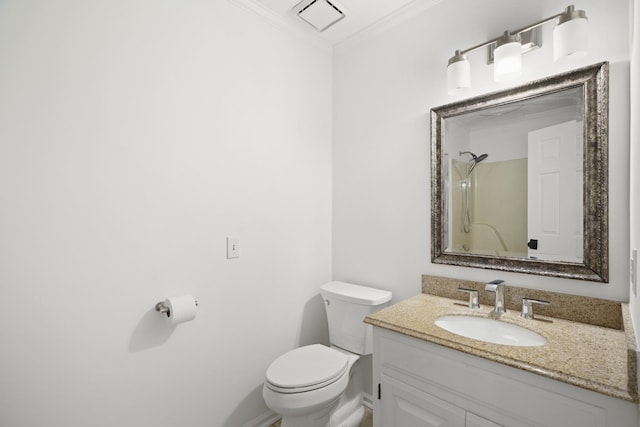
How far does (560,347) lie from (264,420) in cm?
156

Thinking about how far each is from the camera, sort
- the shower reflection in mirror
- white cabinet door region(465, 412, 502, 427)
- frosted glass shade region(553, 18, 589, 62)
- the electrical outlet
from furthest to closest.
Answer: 1. the electrical outlet
2. the shower reflection in mirror
3. frosted glass shade region(553, 18, 589, 62)
4. white cabinet door region(465, 412, 502, 427)

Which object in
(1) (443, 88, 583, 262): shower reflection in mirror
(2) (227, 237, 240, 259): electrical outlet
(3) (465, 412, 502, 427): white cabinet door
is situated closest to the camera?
(3) (465, 412, 502, 427): white cabinet door

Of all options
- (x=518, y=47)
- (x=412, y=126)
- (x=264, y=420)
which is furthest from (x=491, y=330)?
(x=264, y=420)

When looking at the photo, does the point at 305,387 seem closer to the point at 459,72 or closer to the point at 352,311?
the point at 352,311

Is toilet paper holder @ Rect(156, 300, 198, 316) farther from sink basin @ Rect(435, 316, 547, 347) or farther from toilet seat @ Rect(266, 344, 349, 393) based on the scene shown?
sink basin @ Rect(435, 316, 547, 347)

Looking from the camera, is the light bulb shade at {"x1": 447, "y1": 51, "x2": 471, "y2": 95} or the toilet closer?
the toilet

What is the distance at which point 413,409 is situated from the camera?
118cm

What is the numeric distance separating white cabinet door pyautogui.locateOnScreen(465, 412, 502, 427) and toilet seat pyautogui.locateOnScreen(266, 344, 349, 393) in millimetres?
604

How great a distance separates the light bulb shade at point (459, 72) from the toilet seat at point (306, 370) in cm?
152

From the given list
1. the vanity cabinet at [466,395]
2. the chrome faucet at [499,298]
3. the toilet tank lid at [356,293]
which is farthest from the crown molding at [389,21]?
the vanity cabinet at [466,395]

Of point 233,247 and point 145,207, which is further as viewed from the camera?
point 233,247

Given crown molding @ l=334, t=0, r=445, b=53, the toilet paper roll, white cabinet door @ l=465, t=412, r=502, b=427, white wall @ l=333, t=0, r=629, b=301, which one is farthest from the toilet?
crown molding @ l=334, t=0, r=445, b=53

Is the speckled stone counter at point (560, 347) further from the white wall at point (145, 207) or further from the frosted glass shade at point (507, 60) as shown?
the frosted glass shade at point (507, 60)

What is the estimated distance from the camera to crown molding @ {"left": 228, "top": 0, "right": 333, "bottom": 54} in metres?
1.68
